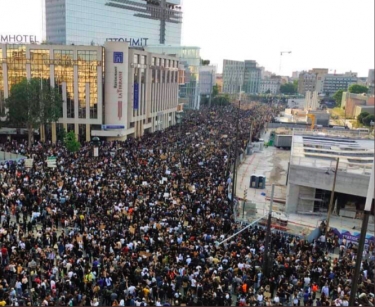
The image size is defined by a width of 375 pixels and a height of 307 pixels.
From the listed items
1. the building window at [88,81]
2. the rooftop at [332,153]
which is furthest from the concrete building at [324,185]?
the building window at [88,81]

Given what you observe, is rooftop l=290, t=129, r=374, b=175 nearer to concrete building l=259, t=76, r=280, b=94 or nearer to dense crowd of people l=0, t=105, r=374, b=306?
dense crowd of people l=0, t=105, r=374, b=306

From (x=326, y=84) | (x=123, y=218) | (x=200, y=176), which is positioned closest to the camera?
(x=123, y=218)

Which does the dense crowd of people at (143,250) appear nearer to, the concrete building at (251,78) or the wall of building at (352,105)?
the wall of building at (352,105)

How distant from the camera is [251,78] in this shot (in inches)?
7116

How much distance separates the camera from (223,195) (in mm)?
22797

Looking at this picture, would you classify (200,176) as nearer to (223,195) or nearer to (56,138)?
(223,195)

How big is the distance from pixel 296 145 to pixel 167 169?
11789mm

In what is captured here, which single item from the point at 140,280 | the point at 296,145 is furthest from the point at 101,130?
the point at 140,280

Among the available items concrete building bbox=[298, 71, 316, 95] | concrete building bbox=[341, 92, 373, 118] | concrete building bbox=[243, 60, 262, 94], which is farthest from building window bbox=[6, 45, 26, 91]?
concrete building bbox=[243, 60, 262, 94]

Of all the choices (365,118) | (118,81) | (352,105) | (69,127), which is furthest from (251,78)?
(69,127)

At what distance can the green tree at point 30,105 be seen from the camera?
3594 cm

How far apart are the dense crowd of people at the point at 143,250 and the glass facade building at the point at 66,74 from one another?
18.2 meters

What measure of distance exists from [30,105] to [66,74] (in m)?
7.33

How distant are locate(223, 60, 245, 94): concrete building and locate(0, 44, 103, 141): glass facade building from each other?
12079 cm
